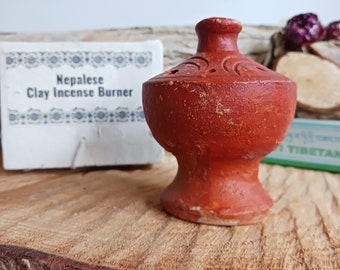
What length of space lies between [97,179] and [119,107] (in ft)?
0.41

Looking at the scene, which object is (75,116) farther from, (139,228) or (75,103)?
(139,228)

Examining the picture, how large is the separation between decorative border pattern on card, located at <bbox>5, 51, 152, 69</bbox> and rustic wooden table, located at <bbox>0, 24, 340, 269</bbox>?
0.57 ft

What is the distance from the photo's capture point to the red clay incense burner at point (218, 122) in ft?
1.33

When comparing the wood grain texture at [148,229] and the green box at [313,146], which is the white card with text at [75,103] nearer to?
the wood grain texture at [148,229]

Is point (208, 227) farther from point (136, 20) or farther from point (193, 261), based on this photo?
point (136, 20)

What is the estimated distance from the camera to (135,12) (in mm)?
913

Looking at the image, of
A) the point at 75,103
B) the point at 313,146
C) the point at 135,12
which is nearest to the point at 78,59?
the point at 75,103

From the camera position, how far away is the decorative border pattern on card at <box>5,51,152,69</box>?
647mm

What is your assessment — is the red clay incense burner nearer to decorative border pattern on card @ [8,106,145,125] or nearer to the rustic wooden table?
the rustic wooden table

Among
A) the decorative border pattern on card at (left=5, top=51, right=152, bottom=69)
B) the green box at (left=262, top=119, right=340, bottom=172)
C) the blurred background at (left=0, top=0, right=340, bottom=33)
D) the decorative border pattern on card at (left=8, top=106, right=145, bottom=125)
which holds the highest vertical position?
the blurred background at (left=0, top=0, right=340, bottom=33)

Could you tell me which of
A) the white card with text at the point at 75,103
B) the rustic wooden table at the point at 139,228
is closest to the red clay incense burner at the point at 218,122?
the rustic wooden table at the point at 139,228

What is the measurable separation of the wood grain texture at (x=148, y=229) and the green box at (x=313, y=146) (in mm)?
110

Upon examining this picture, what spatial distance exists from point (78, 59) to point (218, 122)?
0.34 meters

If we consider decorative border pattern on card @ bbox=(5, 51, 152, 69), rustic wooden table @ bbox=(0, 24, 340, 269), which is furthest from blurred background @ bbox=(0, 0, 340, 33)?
rustic wooden table @ bbox=(0, 24, 340, 269)
